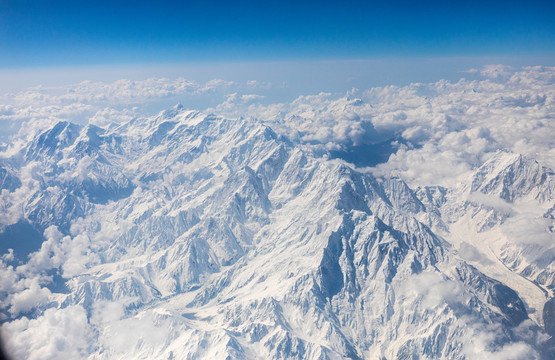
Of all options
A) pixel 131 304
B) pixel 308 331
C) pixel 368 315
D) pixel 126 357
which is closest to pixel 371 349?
pixel 368 315

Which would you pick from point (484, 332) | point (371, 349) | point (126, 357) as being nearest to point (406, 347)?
point (371, 349)

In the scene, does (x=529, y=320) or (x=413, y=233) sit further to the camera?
(x=413, y=233)

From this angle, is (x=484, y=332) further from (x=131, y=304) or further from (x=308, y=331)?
(x=131, y=304)

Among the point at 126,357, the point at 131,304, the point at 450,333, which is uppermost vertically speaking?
the point at 450,333

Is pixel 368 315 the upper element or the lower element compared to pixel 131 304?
upper

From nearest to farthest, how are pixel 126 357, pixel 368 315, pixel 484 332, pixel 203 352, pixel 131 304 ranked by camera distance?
pixel 203 352, pixel 484 332, pixel 126 357, pixel 368 315, pixel 131 304

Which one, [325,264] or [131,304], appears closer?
[325,264]

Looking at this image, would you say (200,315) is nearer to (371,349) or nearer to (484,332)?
(371,349)

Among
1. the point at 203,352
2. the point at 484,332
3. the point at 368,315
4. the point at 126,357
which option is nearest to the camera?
the point at 203,352

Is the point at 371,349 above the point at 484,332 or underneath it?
underneath
